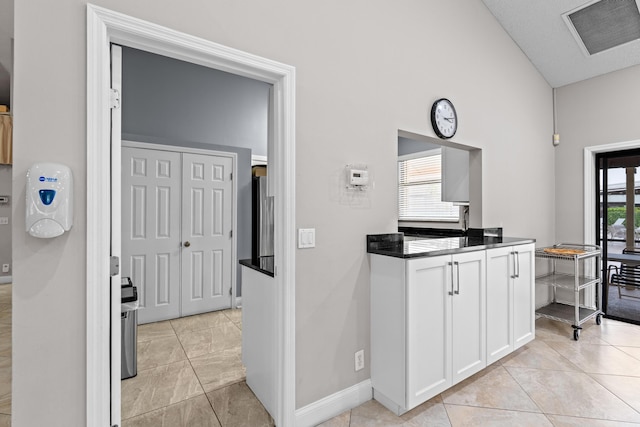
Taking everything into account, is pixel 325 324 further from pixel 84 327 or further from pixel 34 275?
pixel 34 275

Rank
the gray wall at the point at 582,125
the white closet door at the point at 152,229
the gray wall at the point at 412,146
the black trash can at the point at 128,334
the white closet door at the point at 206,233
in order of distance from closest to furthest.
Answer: the black trash can at the point at 128,334
the gray wall at the point at 582,125
the white closet door at the point at 152,229
the white closet door at the point at 206,233
the gray wall at the point at 412,146

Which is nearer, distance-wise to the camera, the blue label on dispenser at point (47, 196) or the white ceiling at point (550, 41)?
the blue label on dispenser at point (47, 196)

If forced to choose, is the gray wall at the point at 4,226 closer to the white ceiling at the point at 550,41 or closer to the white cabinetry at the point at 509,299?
the white ceiling at the point at 550,41

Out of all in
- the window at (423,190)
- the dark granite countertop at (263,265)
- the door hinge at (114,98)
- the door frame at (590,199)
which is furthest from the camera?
the window at (423,190)

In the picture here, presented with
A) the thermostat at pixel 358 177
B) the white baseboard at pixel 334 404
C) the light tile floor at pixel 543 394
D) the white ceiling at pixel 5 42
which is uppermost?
the white ceiling at pixel 5 42

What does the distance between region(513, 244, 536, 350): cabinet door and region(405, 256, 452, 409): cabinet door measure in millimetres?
963

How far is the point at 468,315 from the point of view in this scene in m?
2.29

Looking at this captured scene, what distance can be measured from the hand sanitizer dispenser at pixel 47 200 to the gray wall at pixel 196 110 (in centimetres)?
247

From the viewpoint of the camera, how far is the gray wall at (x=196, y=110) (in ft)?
12.2

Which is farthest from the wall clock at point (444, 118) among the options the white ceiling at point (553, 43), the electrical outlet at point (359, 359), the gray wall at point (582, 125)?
the gray wall at point (582, 125)

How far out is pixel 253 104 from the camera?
15.1ft

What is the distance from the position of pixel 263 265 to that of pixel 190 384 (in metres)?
1.08

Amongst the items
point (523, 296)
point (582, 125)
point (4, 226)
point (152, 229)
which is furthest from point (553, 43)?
point (4, 226)

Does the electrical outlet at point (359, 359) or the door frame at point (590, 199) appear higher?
the door frame at point (590, 199)
